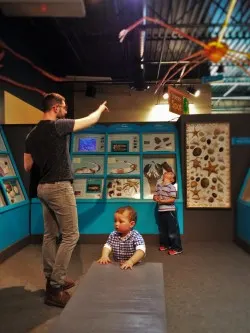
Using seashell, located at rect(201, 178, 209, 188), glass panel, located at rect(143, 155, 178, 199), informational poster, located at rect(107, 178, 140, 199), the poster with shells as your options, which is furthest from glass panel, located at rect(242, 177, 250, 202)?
informational poster, located at rect(107, 178, 140, 199)

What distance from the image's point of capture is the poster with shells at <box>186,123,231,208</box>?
16.7 ft

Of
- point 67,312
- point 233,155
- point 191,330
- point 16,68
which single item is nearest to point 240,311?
point 191,330

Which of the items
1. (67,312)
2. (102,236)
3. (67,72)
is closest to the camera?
(67,312)

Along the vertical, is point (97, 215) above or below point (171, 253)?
above

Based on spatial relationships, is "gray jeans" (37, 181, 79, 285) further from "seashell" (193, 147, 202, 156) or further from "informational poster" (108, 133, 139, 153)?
"seashell" (193, 147, 202, 156)

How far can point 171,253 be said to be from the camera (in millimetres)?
4379

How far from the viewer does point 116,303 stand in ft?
6.54

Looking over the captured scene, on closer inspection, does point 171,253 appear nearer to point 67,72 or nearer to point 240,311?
point 240,311

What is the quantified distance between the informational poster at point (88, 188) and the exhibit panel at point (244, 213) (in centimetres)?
A: 214

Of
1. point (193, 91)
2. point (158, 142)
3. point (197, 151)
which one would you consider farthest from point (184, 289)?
point (193, 91)

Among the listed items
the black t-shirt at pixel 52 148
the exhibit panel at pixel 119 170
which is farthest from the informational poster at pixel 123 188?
the black t-shirt at pixel 52 148

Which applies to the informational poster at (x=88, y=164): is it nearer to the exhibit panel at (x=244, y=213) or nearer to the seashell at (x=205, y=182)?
the seashell at (x=205, y=182)

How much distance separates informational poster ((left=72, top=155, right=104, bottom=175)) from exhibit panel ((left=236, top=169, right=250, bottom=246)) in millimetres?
2217

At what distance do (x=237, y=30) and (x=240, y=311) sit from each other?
19.3ft
